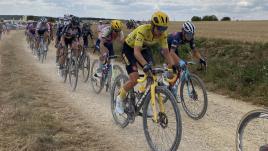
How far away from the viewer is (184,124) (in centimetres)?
858

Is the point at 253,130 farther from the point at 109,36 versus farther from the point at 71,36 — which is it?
the point at 71,36

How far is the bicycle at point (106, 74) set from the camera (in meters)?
11.0

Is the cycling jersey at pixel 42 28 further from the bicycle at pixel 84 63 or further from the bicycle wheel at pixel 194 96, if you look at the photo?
the bicycle wheel at pixel 194 96

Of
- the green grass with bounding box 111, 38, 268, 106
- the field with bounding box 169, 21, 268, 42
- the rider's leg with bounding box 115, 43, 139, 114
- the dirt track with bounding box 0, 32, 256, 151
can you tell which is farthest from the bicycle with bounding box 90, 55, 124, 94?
the field with bounding box 169, 21, 268, 42

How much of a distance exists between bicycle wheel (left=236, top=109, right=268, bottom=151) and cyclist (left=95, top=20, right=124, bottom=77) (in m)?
5.56

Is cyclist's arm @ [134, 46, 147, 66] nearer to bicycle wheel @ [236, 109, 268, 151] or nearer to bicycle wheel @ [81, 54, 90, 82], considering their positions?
bicycle wheel @ [236, 109, 268, 151]

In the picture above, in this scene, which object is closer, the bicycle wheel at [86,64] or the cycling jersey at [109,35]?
the cycling jersey at [109,35]

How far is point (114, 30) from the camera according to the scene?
10.5m

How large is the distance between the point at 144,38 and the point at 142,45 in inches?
5.5

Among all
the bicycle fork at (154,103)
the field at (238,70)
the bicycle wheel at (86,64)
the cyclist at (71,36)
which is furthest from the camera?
the cyclist at (71,36)

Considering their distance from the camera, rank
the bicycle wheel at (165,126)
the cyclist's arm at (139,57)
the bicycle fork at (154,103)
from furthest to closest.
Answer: the cyclist's arm at (139,57) → the bicycle fork at (154,103) → the bicycle wheel at (165,126)

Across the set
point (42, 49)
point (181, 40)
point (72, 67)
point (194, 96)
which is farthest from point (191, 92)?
point (42, 49)

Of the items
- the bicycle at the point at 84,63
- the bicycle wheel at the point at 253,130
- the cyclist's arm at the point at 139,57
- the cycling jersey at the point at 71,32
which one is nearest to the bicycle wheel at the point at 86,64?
the bicycle at the point at 84,63

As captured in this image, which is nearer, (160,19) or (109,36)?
(160,19)
